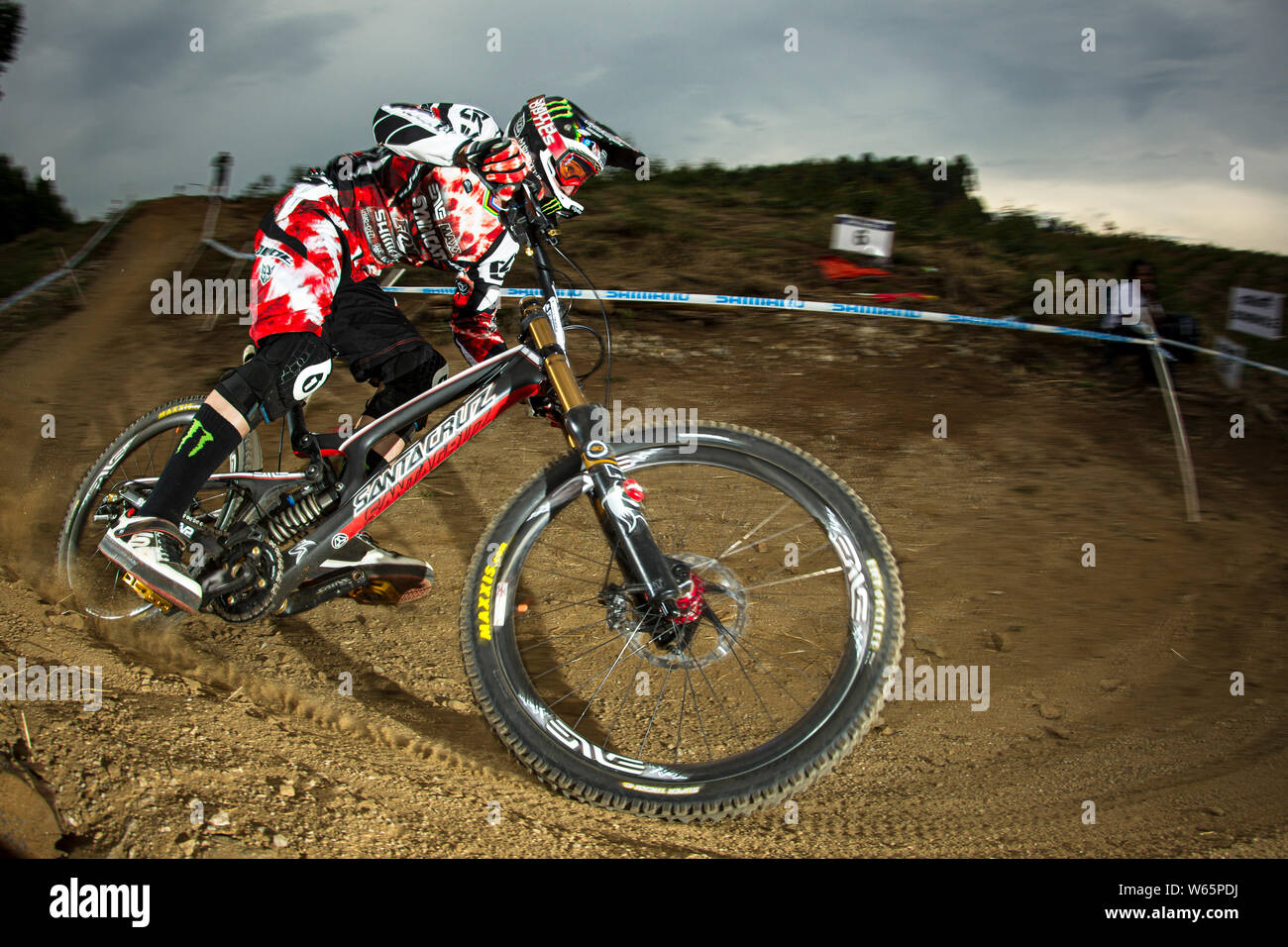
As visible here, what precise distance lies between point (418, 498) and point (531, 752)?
3.27m

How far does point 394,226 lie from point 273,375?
80cm

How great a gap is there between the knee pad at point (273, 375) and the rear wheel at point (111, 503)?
0.68 metres

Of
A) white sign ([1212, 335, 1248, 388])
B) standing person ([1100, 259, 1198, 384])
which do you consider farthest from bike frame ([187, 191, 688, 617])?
white sign ([1212, 335, 1248, 388])

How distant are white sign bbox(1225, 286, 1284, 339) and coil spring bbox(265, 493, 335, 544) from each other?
23.9 ft

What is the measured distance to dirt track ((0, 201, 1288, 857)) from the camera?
282 cm

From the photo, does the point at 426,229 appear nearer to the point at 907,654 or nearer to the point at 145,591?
the point at 145,591

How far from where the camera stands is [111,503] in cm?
391

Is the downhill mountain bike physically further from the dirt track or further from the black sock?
the dirt track

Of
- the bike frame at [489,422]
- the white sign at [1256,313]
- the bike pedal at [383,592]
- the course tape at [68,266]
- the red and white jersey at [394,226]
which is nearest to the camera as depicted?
the bike frame at [489,422]

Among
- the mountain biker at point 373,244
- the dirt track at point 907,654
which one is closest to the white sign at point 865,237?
the dirt track at point 907,654

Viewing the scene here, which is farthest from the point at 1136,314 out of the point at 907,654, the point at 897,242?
the point at 907,654

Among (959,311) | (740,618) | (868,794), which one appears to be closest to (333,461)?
(740,618)

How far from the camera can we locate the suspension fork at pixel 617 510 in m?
2.70

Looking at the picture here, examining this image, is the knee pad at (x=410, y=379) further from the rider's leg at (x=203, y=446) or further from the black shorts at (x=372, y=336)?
the rider's leg at (x=203, y=446)
